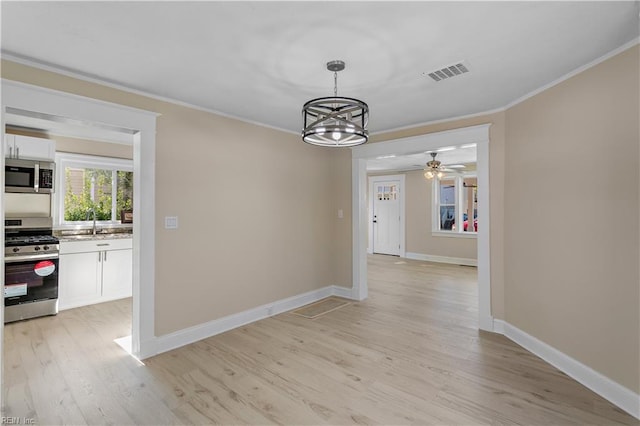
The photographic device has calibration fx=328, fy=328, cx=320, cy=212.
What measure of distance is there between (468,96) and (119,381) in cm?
400

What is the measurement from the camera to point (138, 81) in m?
2.84

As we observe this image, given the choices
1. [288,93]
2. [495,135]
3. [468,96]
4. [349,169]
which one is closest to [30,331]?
[288,93]

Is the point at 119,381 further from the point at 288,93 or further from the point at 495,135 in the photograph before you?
the point at 495,135

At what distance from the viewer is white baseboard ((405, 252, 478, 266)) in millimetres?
7945

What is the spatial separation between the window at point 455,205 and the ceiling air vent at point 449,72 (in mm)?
6094

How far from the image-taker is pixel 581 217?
2.63m

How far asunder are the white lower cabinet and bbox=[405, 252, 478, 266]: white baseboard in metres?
6.73

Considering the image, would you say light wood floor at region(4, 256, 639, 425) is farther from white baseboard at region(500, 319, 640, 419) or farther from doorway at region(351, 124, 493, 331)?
doorway at region(351, 124, 493, 331)

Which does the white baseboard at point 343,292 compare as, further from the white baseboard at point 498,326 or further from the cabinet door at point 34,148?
the cabinet door at point 34,148

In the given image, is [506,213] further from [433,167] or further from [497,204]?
[433,167]

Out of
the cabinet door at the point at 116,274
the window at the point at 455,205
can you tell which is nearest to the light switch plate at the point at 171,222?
the cabinet door at the point at 116,274

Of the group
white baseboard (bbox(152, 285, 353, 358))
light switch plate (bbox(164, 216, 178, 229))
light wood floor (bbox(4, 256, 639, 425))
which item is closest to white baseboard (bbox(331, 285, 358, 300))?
white baseboard (bbox(152, 285, 353, 358))

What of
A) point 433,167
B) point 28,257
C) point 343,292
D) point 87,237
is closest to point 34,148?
point 87,237

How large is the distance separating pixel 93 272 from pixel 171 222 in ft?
7.79
